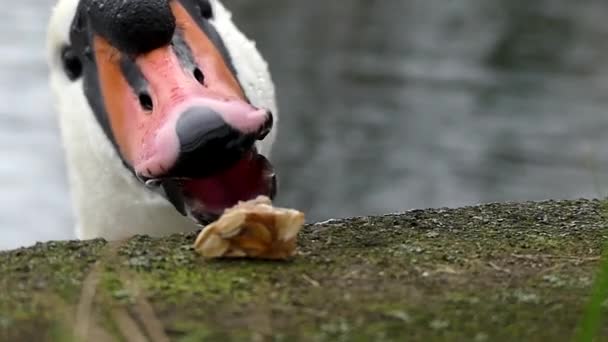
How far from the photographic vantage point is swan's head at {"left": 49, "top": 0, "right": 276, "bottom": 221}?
8.38 ft

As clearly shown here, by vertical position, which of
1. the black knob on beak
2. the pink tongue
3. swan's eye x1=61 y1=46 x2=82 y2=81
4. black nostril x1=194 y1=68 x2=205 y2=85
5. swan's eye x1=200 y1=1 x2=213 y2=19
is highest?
swan's eye x1=200 y1=1 x2=213 y2=19

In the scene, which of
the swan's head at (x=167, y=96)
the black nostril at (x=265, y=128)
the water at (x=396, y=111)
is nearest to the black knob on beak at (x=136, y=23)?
the swan's head at (x=167, y=96)

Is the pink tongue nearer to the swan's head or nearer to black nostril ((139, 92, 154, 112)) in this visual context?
the swan's head

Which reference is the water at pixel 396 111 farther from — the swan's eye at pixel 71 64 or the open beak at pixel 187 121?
the open beak at pixel 187 121

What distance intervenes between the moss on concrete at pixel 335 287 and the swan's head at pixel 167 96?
0.26 m

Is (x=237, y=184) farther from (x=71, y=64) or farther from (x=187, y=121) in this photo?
(x=71, y=64)

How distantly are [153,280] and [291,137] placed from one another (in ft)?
42.6

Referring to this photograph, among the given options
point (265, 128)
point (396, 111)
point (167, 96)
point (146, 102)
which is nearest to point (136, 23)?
point (146, 102)

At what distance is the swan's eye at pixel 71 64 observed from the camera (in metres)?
3.81

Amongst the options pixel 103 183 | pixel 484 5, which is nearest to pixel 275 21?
pixel 484 5

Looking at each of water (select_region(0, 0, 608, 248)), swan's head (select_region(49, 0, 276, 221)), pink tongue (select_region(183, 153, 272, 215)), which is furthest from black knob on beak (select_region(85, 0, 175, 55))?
water (select_region(0, 0, 608, 248))

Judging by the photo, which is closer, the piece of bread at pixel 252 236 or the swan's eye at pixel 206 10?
the piece of bread at pixel 252 236

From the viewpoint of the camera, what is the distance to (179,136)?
2545mm

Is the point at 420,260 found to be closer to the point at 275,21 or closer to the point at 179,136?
the point at 179,136
